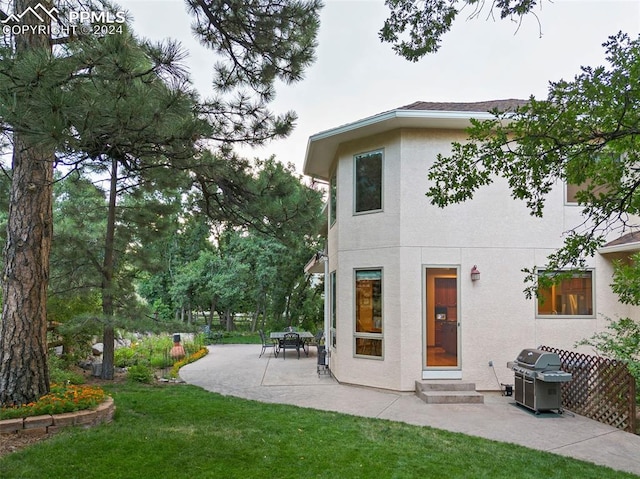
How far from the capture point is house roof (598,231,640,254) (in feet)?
23.7

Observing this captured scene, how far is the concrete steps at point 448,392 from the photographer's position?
271 inches

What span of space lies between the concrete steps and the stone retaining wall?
4853 mm

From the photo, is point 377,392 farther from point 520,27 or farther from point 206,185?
point 520,27

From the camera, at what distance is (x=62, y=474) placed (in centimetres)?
352

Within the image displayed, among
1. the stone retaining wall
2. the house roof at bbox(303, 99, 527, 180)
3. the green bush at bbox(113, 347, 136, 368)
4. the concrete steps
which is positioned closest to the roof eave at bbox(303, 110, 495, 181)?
the house roof at bbox(303, 99, 527, 180)

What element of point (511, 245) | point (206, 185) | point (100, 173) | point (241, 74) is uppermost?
point (241, 74)

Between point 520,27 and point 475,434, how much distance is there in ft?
15.5

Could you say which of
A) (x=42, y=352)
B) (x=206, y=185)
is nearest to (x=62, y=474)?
(x=42, y=352)

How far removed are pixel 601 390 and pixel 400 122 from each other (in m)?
5.29

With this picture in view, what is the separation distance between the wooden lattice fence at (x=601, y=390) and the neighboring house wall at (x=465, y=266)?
1.11 meters

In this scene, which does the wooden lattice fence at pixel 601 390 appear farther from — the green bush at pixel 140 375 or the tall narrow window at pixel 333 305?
the green bush at pixel 140 375

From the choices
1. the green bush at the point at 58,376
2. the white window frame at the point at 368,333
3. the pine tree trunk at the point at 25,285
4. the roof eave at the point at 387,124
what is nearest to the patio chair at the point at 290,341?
the white window frame at the point at 368,333

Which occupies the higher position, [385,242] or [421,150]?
[421,150]

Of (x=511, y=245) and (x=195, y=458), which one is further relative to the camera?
(x=511, y=245)
